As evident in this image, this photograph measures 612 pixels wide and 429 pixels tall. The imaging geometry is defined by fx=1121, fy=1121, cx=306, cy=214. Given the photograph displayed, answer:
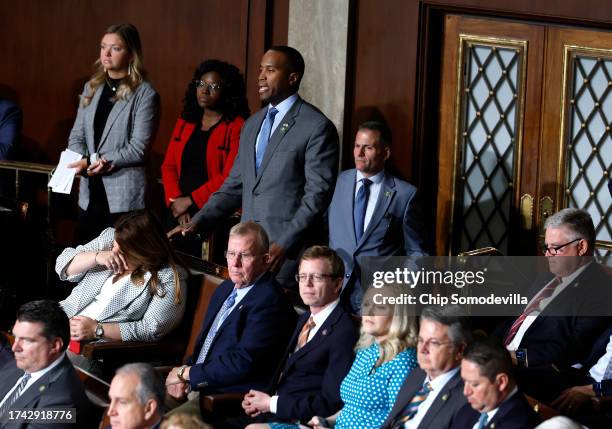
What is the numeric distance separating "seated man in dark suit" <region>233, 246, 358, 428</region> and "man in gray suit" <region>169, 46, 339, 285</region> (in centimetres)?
83

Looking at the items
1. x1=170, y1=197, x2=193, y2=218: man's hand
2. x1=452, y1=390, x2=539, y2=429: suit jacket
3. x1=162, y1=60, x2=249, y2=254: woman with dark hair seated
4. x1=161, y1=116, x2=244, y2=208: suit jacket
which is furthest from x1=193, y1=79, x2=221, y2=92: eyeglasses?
x1=452, y1=390, x2=539, y2=429: suit jacket

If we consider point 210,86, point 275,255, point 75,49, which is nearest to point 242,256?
point 275,255

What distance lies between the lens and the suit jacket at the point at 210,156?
20.3 ft

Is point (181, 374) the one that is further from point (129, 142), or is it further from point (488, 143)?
point (488, 143)

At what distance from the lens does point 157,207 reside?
24.7 feet

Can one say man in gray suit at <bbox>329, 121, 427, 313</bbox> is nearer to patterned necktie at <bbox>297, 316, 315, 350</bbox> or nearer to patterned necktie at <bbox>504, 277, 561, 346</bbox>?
patterned necktie at <bbox>504, 277, 561, 346</bbox>

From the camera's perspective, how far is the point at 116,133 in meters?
6.17

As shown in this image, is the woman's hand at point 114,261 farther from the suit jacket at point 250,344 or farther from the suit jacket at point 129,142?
the suit jacket at point 129,142

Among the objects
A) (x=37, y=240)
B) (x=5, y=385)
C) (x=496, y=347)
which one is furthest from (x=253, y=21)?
(x=496, y=347)

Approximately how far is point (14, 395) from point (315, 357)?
44.3 inches

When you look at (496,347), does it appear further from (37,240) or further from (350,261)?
(37,240)

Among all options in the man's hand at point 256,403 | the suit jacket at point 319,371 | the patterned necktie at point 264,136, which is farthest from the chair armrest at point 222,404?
the patterned necktie at point 264,136

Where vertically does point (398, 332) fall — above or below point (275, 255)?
below

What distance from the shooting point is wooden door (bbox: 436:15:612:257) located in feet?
23.0
